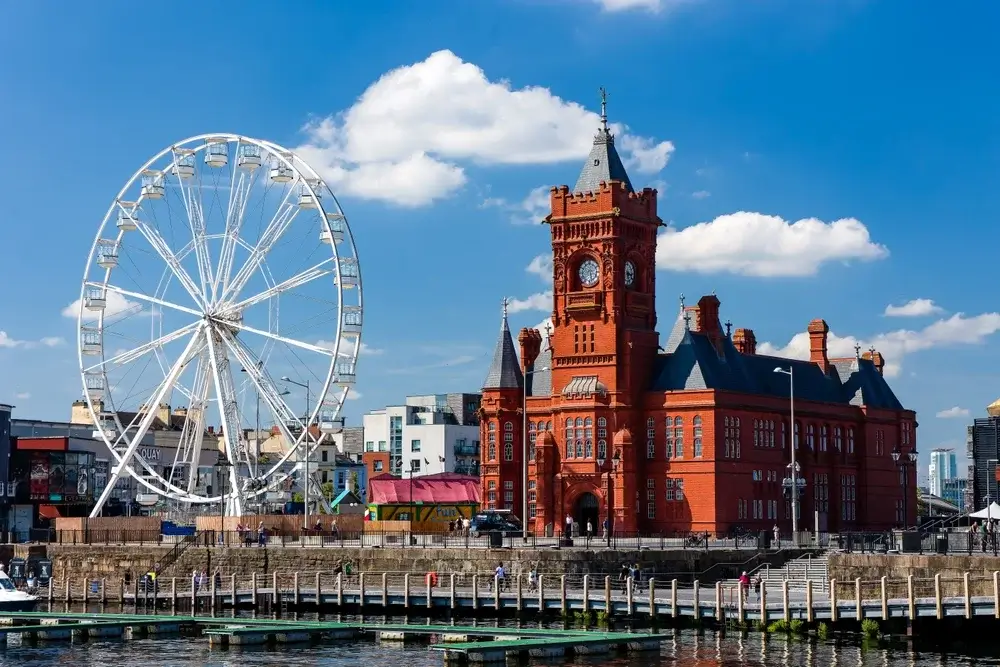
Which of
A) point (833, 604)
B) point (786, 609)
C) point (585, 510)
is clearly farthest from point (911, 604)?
point (585, 510)

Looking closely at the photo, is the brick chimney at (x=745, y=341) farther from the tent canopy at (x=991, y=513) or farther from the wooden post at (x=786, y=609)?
the wooden post at (x=786, y=609)

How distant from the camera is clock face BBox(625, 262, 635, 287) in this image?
3900 inches

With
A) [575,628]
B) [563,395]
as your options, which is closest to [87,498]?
[563,395]

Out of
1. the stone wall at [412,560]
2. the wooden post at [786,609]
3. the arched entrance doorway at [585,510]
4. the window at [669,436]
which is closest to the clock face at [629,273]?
the window at [669,436]

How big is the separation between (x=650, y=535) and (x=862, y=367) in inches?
1163

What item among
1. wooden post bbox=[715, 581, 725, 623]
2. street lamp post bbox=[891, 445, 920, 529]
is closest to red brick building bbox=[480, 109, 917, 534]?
street lamp post bbox=[891, 445, 920, 529]

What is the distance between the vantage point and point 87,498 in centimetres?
12150

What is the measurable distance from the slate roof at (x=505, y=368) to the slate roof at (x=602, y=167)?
38.7 feet

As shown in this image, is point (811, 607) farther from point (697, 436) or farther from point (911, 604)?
point (697, 436)

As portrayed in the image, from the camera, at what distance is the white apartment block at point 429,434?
574 feet

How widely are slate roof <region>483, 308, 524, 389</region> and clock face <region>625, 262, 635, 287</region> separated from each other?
10.6m

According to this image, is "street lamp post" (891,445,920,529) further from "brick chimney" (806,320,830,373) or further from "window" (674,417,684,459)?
"window" (674,417,684,459)

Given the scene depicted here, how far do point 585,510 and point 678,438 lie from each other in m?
7.05

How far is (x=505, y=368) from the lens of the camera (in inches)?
4156
